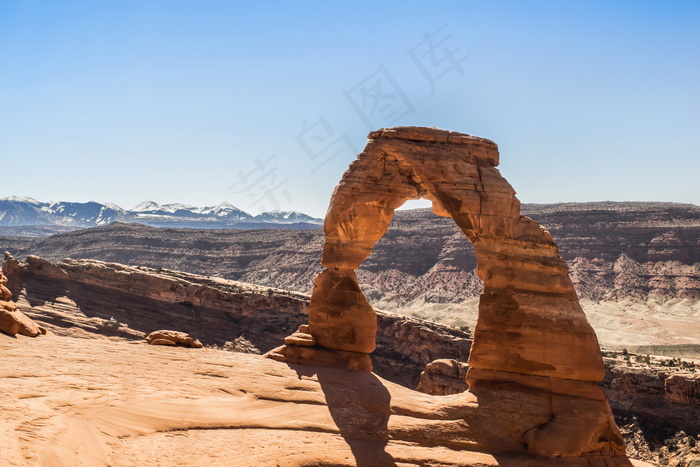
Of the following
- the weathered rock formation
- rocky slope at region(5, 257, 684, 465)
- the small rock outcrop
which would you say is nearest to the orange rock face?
the small rock outcrop

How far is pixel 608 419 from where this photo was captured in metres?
16.4

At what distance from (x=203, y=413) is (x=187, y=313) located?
31.7 m

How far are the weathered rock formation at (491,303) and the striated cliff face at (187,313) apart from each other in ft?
61.4

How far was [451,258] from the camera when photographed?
3356 inches

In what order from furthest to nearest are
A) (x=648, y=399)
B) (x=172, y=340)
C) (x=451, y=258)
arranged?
(x=451, y=258) < (x=648, y=399) < (x=172, y=340)

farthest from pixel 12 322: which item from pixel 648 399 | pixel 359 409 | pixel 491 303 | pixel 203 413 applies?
pixel 648 399

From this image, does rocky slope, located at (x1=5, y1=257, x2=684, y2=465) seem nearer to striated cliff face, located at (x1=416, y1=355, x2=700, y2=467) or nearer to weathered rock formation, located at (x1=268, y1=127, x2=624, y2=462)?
striated cliff face, located at (x1=416, y1=355, x2=700, y2=467)

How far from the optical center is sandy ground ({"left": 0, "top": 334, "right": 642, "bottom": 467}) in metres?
11.7

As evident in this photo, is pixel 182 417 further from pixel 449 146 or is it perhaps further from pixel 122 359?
pixel 449 146

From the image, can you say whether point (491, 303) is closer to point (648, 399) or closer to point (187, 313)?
point (648, 399)

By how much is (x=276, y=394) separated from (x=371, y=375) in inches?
149

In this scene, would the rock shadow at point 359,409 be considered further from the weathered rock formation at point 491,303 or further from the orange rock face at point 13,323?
the orange rock face at point 13,323

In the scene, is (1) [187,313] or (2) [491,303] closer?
(2) [491,303]

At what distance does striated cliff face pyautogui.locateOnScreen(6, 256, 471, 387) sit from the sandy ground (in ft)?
69.7
